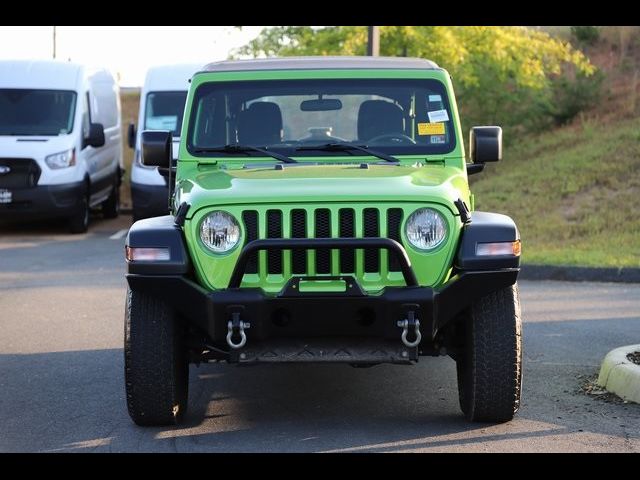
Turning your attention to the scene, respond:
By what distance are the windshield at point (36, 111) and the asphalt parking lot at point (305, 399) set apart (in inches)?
295

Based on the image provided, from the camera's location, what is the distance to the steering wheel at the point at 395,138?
7789 millimetres

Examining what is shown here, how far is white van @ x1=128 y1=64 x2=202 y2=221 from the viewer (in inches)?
709

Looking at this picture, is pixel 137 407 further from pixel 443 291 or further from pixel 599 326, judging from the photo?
pixel 599 326

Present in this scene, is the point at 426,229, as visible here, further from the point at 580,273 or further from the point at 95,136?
the point at 95,136

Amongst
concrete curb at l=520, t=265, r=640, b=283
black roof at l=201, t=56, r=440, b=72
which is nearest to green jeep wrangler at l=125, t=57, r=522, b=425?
black roof at l=201, t=56, r=440, b=72

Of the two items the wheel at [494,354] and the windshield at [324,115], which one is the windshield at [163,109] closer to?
the windshield at [324,115]

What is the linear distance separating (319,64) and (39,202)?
10.7 meters

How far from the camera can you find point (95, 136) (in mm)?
18562

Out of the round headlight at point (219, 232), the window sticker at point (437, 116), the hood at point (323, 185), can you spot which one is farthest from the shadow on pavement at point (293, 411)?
the window sticker at point (437, 116)

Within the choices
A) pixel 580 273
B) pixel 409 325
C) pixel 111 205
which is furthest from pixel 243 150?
pixel 111 205

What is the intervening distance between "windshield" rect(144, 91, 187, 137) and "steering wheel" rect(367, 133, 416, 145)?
37.6 ft
